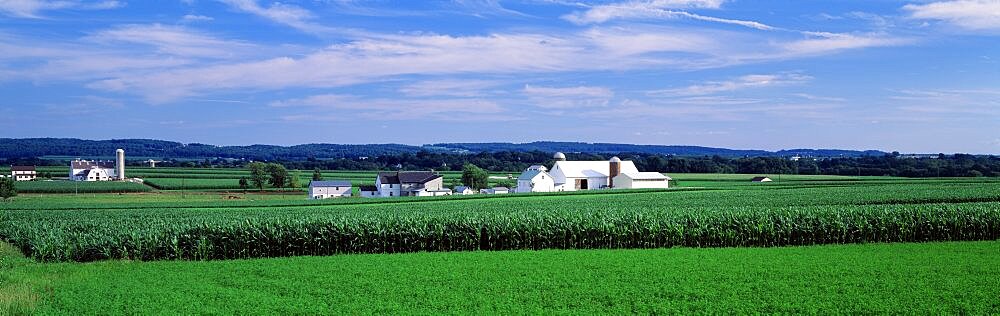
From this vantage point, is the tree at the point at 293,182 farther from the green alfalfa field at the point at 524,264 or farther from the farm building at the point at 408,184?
the green alfalfa field at the point at 524,264

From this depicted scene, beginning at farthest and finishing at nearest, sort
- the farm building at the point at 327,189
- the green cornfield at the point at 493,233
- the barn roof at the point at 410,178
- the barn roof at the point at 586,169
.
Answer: the barn roof at the point at 410,178
the barn roof at the point at 586,169
the farm building at the point at 327,189
the green cornfield at the point at 493,233

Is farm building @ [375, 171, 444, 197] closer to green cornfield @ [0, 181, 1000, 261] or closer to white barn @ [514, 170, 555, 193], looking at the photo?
white barn @ [514, 170, 555, 193]

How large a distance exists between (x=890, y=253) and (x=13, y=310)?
944 inches

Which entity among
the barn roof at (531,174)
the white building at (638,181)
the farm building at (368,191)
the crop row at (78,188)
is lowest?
the farm building at (368,191)

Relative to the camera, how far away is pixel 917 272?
20.2 meters

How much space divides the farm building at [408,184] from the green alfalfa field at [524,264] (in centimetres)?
5386

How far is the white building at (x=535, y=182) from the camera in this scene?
81875mm

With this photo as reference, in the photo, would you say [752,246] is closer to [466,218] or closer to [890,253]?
[890,253]

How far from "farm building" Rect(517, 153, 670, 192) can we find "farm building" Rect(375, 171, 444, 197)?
399 inches

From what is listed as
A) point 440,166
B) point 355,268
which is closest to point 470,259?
point 355,268

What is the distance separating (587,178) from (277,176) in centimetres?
3935

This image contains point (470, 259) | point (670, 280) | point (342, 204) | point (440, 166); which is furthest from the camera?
point (440, 166)

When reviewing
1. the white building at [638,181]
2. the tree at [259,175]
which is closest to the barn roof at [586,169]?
the white building at [638,181]

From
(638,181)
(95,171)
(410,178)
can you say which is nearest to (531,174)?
(638,181)
